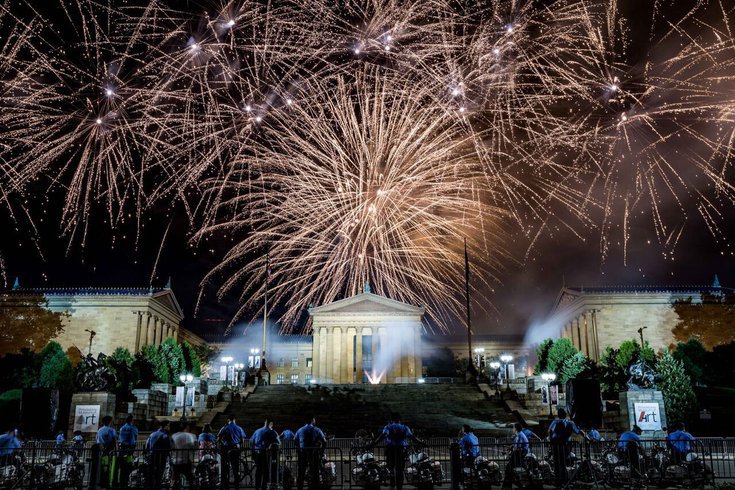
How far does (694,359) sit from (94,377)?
45.2 metres

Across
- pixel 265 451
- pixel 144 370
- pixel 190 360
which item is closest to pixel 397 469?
pixel 265 451

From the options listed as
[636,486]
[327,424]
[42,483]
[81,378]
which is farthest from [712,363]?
[42,483]

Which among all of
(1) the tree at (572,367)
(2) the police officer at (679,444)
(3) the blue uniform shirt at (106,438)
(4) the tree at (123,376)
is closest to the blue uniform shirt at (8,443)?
(3) the blue uniform shirt at (106,438)

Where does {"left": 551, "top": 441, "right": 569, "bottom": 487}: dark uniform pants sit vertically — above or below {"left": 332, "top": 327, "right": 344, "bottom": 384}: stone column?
below

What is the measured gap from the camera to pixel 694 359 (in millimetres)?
52812

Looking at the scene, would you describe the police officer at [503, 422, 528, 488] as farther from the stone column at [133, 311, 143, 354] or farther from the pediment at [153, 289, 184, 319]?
the pediment at [153, 289, 184, 319]

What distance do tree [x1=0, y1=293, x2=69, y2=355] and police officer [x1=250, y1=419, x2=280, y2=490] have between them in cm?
6183

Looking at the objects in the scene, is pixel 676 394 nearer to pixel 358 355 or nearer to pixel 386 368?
pixel 386 368

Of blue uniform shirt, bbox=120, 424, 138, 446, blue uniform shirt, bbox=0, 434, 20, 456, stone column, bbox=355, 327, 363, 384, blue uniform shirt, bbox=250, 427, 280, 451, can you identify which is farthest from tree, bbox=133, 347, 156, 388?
blue uniform shirt, bbox=250, 427, 280, 451

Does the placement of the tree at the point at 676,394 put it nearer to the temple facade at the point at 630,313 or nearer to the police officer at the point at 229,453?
the police officer at the point at 229,453

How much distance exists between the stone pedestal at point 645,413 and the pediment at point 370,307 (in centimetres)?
4954

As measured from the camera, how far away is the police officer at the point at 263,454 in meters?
15.9

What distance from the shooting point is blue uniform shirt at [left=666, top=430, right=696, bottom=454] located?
1581 centimetres

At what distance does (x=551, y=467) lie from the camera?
52.8 feet
